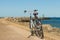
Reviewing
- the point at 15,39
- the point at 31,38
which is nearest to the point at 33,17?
the point at 31,38

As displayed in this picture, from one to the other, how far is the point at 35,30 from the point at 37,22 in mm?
644

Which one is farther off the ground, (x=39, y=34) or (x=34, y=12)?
(x=34, y=12)

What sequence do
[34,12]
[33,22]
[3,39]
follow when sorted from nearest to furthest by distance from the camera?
[3,39] < [34,12] < [33,22]

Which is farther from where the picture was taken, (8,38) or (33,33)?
(33,33)

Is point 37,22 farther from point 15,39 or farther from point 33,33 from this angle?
point 15,39

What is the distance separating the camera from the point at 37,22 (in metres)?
19.6

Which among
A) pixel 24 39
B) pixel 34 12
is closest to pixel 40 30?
pixel 34 12

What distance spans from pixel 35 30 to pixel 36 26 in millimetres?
320

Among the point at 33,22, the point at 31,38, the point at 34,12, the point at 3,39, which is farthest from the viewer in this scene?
the point at 33,22

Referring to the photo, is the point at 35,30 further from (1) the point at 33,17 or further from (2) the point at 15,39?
(2) the point at 15,39

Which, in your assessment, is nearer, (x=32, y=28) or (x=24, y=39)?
(x=24, y=39)

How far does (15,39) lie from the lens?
1616cm

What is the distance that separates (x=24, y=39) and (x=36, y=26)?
3034mm

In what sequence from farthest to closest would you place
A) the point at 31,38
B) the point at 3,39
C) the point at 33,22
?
the point at 33,22
the point at 31,38
the point at 3,39
